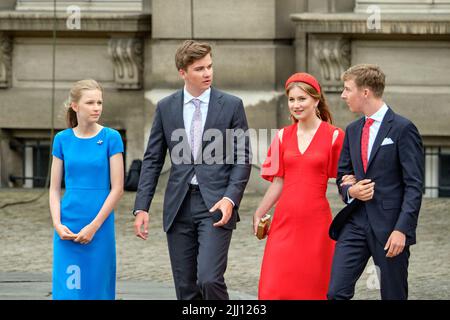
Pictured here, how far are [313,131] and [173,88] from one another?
7.71 metres

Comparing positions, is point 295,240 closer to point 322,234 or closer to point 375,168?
point 322,234

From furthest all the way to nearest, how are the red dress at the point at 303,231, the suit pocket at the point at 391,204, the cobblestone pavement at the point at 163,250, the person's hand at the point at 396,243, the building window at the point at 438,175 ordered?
the building window at the point at 438,175 < the cobblestone pavement at the point at 163,250 < the red dress at the point at 303,231 < the suit pocket at the point at 391,204 < the person's hand at the point at 396,243

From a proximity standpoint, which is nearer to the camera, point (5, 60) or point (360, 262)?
point (360, 262)

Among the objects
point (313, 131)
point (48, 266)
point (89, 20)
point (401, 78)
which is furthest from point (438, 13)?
point (313, 131)

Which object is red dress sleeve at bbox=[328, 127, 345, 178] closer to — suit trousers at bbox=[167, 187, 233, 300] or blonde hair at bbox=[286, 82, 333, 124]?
blonde hair at bbox=[286, 82, 333, 124]

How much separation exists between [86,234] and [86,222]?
0.33 feet

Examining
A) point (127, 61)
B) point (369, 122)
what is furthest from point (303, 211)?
point (127, 61)

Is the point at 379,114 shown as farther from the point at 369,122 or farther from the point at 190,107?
the point at 190,107

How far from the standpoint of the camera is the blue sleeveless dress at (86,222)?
28.0ft

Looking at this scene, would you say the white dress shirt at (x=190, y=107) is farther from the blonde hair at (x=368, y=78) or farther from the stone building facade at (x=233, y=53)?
the stone building facade at (x=233, y=53)

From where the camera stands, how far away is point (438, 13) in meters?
15.6

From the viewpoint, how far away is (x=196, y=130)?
8.59 meters

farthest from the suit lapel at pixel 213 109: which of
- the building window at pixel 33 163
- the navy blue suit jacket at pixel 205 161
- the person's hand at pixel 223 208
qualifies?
the building window at pixel 33 163

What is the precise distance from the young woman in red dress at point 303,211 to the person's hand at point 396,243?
627 millimetres
